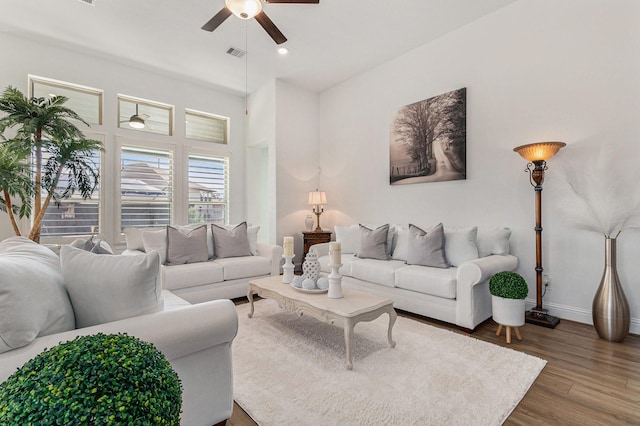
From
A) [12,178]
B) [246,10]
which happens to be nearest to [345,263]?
[246,10]

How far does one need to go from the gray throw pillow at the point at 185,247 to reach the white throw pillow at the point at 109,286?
2.40 m

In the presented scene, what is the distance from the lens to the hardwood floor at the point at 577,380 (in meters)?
1.68

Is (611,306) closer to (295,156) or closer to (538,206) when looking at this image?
(538,206)

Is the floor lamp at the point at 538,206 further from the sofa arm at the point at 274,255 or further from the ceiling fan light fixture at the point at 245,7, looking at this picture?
the sofa arm at the point at 274,255

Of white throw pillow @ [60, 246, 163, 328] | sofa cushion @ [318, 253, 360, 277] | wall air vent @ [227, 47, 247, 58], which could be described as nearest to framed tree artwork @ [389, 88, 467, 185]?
sofa cushion @ [318, 253, 360, 277]

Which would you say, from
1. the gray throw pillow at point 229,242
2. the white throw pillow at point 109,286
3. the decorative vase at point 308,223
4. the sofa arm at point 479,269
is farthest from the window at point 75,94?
the sofa arm at point 479,269

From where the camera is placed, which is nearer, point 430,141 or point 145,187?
point 430,141

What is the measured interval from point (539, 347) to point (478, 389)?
39.1 inches

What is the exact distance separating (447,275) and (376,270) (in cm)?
82

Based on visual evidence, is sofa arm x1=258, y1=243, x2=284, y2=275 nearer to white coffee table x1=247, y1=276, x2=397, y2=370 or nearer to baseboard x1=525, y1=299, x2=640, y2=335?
white coffee table x1=247, y1=276, x2=397, y2=370

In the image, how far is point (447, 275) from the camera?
→ 2.97 meters

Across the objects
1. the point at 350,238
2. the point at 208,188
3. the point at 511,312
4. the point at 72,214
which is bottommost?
the point at 511,312

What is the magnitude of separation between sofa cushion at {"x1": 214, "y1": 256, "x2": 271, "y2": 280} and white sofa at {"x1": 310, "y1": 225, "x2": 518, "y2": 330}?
0.80m

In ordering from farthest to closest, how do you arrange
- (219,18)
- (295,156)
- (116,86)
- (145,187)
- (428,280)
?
(295,156) → (145,187) → (116,86) → (428,280) → (219,18)
